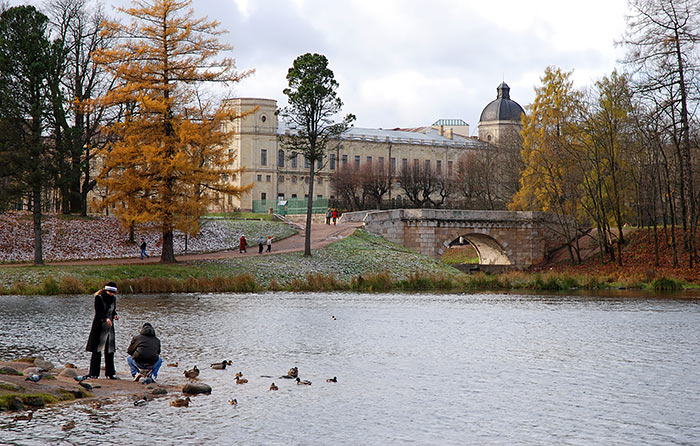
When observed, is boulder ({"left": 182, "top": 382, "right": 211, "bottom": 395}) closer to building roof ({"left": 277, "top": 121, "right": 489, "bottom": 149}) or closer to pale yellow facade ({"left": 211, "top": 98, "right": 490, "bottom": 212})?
pale yellow facade ({"left": 211, "top": 98, "right": 490, "bottom": 212})

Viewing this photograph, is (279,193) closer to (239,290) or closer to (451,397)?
(239,290)

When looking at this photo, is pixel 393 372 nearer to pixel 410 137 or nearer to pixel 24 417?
pixel 24 417

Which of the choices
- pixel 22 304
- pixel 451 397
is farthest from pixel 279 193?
pixel 451 397

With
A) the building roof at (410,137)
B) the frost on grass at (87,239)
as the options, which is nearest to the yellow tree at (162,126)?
the frost on grass at (87,239)

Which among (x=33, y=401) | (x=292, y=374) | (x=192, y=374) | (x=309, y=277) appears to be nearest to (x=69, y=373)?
(x=33, y=401)

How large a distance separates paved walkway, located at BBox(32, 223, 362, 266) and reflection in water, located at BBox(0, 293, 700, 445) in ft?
40.8

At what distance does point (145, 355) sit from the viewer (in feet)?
47.5

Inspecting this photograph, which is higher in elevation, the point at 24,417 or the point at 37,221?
the point at 37,221

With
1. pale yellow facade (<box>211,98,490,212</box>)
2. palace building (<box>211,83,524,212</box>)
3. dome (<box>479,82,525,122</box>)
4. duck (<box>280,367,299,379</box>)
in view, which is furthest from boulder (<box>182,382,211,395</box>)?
dome (<box>479,82,525,122</box>)

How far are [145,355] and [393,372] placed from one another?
5095mm

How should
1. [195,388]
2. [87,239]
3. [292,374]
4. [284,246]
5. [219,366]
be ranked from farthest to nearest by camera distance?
[284,246] < [87,239] < [219,366] < [292,374] < [195,388]

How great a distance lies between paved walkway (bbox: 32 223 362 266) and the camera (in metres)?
42.8

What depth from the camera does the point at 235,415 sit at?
1291 centimetres

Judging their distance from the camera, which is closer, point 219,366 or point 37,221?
point 219,366
